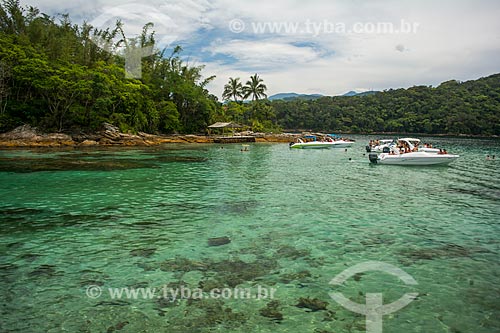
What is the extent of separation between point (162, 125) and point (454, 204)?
52.9m

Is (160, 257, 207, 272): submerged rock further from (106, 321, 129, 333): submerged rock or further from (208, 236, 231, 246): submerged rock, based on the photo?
(106, 321, 129, 333): submerged rock

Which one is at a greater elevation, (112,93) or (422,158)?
(112,93)

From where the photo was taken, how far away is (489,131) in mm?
87875

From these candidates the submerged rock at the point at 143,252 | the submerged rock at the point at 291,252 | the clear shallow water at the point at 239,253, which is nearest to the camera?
the clear shallow water at the point at 239,253

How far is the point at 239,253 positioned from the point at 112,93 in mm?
43565

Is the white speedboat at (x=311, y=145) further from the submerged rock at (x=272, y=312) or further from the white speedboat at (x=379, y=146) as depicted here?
the submerged rock at (x=272, y=312)

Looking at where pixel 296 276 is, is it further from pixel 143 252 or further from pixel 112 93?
pixel 112 93

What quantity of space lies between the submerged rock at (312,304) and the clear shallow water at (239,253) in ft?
0.22

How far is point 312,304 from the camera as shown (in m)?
5.36

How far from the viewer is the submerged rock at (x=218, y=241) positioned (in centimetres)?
814

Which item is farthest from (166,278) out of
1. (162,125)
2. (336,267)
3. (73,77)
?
(162,125)

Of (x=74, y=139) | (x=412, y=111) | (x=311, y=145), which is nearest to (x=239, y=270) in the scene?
(x=74, y=139)

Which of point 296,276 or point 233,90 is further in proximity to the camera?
point 233,90

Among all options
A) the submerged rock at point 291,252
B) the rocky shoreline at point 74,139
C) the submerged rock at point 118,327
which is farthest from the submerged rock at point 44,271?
the rocky shoreline at point 74,139
